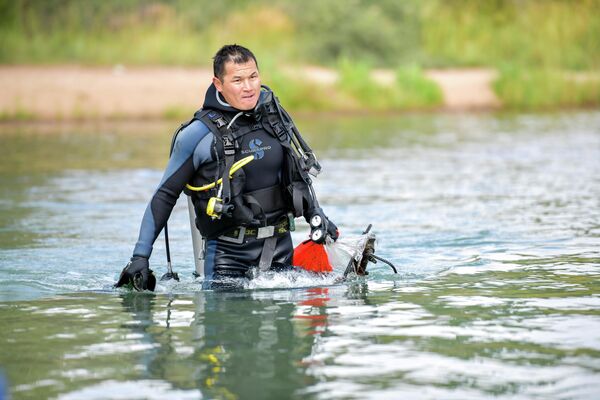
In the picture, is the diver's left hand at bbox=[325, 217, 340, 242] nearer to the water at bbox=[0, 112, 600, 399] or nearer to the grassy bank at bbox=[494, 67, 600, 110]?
the water at bbox=[0, 112, 600, 399]

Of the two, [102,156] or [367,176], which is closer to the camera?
[367,176]

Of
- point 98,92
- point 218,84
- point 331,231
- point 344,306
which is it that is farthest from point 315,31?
point 344,306

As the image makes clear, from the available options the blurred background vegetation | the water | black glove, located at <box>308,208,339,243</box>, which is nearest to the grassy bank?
the blurred background vegetation

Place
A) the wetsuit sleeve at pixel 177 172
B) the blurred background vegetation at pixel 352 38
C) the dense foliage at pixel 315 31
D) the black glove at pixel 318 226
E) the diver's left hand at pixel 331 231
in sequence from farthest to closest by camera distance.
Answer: the dense foliage at pixel 315 31 → the blurred background vegetation at pixel 352 38 → the diver's left hand at pixel 331 231 → the black glove at pixel 318 226 → the wetsuit sleeve at pixel 177 172

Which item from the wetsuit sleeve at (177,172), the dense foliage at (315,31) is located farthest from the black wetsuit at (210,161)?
the dense foliage at (315,31)

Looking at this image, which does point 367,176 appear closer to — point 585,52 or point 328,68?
point 328,68

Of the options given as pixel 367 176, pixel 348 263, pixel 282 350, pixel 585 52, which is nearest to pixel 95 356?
pixel 282 350

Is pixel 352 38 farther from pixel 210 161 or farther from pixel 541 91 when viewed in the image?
pixel 210 161

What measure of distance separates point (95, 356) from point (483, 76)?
24750mm

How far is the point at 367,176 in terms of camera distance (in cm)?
1527

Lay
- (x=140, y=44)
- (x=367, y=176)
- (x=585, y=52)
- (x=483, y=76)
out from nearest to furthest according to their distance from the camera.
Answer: (x=367, y=176), (x=140, y=44), (x=483, y=76), (x=585, y=52)

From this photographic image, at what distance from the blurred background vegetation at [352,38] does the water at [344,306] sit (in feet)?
41.5

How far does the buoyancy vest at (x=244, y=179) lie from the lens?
722 centimetres

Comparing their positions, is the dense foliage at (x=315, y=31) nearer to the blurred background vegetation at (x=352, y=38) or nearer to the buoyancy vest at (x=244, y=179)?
the blurred background vegetation at (x=352, y=38)
